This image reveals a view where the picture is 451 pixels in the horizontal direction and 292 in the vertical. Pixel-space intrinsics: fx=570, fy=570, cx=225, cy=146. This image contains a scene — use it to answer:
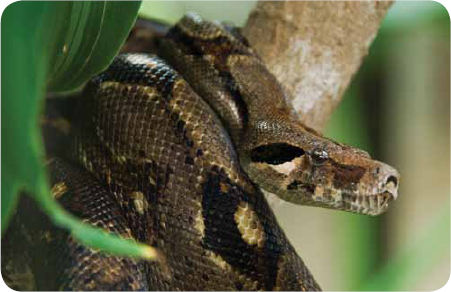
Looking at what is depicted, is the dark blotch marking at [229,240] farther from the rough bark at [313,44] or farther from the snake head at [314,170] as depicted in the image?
the rough bark at [313,44]

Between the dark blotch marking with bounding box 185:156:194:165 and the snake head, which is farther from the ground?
the snake head

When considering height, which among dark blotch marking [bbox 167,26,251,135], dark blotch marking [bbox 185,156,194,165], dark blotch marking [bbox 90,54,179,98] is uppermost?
dark blotch marking [bbox 167,26,251,135]

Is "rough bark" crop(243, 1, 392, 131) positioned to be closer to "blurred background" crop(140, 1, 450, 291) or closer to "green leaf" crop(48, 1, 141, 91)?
"green leaf" crop(48, 1, 141, 91)

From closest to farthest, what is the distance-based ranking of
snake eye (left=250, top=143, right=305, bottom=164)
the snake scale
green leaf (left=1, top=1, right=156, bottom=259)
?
green leaf (left=1, top=1, right=156, bottom=259) → the snake scale → snake eye (left=250, top=143, right=305, bottom=164)

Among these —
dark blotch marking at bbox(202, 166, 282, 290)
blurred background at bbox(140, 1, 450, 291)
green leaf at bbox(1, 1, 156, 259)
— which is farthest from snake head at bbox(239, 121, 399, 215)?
blurred background at bbox(140, 1, 450, 291)

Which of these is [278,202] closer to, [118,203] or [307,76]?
[307,76]

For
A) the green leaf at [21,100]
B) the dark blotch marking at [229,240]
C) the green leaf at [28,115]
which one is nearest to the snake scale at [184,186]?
the dark blotch marking at [229,240]

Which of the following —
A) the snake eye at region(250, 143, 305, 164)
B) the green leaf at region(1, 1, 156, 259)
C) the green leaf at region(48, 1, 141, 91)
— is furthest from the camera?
the snake eye at region(250, 143, 305, 164)
